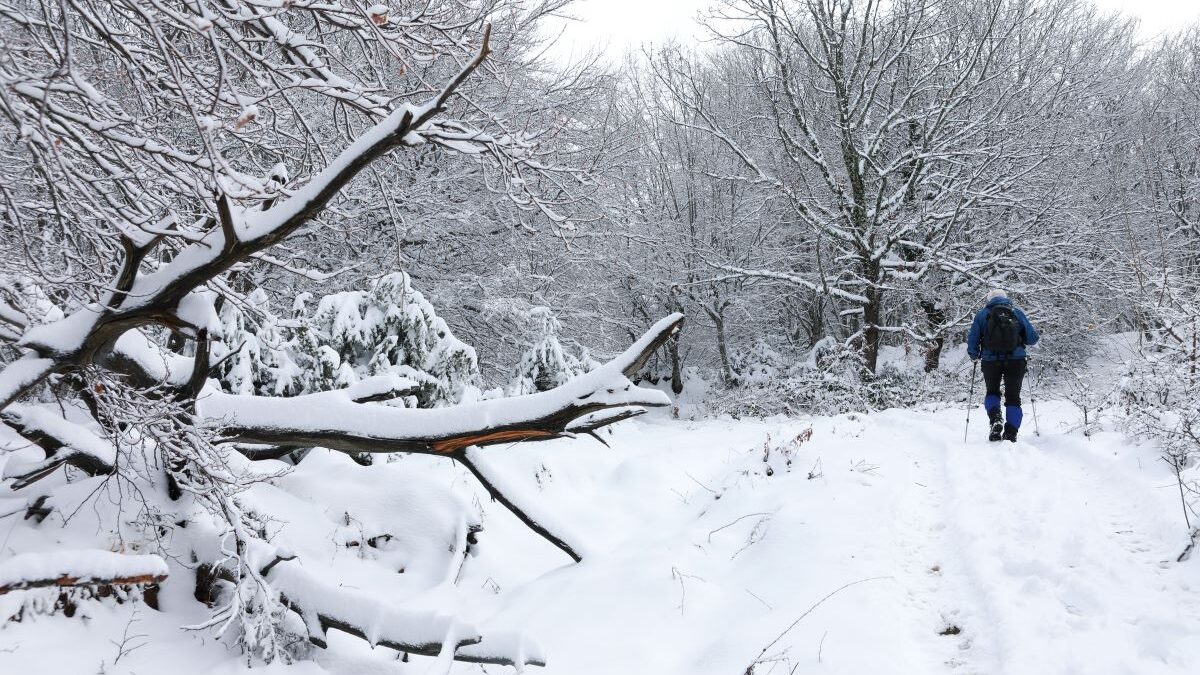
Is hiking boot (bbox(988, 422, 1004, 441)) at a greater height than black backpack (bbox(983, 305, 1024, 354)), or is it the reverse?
black backpack (bbox(983, 305, 1024, 354))

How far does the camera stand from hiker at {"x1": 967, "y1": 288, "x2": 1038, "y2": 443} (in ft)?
24.9

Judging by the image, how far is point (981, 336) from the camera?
27.1 feet

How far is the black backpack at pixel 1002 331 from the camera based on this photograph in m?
7.82

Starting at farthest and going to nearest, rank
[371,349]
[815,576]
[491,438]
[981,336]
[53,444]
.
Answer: [981,336] → [371,349] → [815,576] → [53,444] → [491,438]

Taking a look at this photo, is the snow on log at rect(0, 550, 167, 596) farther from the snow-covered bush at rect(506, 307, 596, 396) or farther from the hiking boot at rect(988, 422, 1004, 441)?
the snow-covered bush at rect(506, 307, 596, 396)

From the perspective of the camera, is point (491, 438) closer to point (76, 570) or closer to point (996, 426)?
point (76, 570)

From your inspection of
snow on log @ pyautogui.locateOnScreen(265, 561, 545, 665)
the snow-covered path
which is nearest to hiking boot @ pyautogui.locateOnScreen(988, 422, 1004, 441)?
the snow-covered path

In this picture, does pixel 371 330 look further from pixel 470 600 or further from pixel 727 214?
pixel 727 214

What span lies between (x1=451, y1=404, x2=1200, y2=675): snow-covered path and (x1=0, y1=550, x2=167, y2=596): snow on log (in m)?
2.08

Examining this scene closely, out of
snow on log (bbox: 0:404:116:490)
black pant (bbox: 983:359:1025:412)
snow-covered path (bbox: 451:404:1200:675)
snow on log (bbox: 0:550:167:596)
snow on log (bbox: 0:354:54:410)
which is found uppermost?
snow on log (bbox: 0:354:54:410)

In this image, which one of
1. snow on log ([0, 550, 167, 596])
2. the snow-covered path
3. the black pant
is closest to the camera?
snow on log ([0, 550, 167, 596])

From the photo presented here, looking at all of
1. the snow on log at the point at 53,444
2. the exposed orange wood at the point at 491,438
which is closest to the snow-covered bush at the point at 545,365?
the snow on log at the point at 53,444

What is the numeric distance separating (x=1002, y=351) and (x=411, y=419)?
7381 mm

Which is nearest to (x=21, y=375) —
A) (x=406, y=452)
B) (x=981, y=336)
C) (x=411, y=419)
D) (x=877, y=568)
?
(x=411, y=419)
